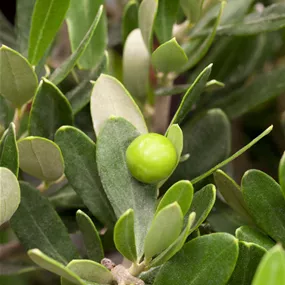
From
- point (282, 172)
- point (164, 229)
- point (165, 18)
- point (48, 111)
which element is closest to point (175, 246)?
point (164, 229)

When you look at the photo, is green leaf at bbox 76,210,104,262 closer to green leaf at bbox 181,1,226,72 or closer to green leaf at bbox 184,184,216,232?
green leaf at bbox 184,184,216,232

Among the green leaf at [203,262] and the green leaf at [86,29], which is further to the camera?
the green leaf at [86,29]

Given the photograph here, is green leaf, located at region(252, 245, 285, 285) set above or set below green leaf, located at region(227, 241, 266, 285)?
above

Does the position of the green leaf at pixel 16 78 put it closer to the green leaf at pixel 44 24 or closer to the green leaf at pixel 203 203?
the green leaf at pixel 44 24

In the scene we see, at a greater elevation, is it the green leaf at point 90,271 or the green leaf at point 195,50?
the green leaf at point 195,50

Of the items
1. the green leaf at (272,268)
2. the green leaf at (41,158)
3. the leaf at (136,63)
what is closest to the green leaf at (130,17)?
the leaf at (136,63)

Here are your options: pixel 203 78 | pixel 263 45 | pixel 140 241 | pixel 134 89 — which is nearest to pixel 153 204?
pixel 140 241

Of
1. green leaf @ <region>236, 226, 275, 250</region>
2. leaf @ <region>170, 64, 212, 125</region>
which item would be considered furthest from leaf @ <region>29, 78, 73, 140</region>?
green leaf @ <region>236, 226, 275, 250</region>

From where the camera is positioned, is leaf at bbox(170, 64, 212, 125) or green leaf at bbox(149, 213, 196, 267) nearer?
green leaf at bbox(149, 213, 196, 267)
